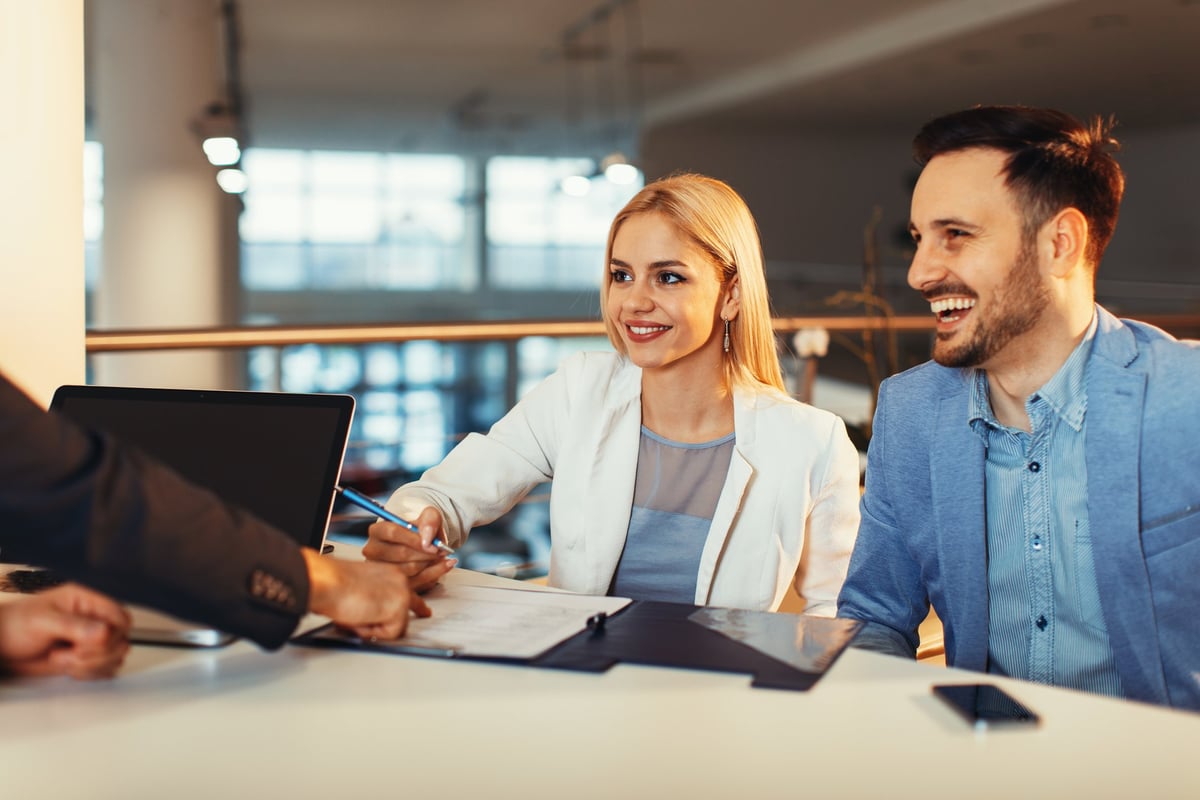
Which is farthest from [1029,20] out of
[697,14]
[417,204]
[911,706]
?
[417,204]

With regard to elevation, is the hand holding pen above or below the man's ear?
below

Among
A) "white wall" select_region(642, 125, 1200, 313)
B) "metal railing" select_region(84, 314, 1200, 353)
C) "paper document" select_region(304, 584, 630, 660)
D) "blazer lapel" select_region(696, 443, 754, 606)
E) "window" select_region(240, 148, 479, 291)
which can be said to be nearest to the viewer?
"paper document" select_region(304, 584, 630, 660)

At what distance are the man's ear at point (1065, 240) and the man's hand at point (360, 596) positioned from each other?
2.96 ft

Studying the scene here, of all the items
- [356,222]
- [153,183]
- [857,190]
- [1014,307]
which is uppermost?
[857,190]

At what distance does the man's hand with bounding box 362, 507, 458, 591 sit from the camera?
136 cm

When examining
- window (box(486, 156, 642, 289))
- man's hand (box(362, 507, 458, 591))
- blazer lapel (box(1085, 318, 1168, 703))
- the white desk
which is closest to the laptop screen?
man's hand (box(362, 507, 458, 591))

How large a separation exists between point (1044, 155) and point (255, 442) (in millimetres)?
1037

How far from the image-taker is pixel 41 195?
1906mm

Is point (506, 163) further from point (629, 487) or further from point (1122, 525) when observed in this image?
point (1122, 525)

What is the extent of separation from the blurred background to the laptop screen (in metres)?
1.07

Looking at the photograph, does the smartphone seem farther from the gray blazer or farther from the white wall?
the white wall

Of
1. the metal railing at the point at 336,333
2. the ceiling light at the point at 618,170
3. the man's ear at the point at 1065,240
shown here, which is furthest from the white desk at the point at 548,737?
the ceiling light at the point at 618,170

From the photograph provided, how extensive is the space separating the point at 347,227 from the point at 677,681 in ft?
59.8

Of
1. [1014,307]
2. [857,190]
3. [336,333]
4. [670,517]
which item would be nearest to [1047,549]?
[1014,307]
